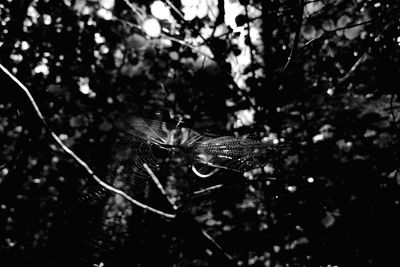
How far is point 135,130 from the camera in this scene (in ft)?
14.0

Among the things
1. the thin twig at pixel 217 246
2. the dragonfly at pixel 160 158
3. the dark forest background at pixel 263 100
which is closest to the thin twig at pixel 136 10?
the dark forest background at pixel 263 100

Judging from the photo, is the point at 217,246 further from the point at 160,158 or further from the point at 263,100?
the point at 160,158

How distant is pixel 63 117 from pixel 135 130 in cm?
104

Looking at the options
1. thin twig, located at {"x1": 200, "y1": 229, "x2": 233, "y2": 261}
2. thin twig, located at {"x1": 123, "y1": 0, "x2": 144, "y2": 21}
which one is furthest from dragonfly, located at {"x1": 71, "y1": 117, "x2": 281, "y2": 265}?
thin twig, located at {"x1": 123, "y1": 0, "x2": 144, "y2": 21}

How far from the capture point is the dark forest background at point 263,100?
2.49 m

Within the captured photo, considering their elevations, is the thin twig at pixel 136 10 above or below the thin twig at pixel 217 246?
above

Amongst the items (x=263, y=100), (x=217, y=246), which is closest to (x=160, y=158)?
(x=263, y=100)

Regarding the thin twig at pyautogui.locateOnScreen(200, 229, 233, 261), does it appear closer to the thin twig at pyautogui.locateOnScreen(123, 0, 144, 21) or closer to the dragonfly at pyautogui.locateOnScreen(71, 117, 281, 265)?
the dragonfly at pyautogui.locateOnScreen(71, 117, 281, 265)

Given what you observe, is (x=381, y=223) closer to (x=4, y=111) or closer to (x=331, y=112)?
(x=331, y=112)

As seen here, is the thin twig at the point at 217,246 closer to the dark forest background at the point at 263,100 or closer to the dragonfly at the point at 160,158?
the dark forest background at the point at 263,100

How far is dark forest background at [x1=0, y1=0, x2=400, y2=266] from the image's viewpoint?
2.49 metres

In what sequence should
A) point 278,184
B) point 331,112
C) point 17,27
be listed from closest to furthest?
point 331,112, point 278,184, point 17,27

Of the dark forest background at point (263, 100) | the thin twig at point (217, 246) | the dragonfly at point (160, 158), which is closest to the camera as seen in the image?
the thin twig at point (217, 246)

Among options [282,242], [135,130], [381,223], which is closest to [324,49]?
[381,223]
